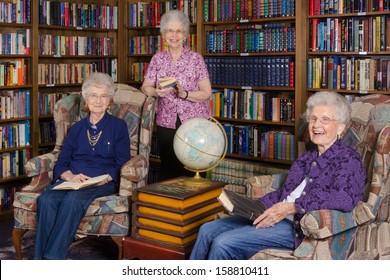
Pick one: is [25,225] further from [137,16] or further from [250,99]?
[137,16]

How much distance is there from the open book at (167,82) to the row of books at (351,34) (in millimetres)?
1657

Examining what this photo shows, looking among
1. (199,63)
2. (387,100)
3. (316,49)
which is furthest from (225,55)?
(387,100)

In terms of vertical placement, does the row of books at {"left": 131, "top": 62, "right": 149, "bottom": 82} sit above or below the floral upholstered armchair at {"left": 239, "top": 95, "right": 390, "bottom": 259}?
above

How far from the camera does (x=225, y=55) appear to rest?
18.5 ft

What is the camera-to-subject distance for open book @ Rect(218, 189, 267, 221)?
292 cm

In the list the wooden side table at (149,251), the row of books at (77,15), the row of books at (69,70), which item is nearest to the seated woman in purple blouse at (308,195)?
the wooden side table at (149,251)

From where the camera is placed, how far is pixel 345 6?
4.89m

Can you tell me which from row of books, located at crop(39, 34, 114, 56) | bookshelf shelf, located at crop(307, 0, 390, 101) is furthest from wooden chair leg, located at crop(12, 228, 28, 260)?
bookshelf shelf, located at crop(307, 0, 390, 101)

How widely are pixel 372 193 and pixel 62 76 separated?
151 inches

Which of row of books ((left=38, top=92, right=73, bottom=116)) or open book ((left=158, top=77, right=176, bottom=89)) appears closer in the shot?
open book ((left=158, top=77, right=176, bottom=89))

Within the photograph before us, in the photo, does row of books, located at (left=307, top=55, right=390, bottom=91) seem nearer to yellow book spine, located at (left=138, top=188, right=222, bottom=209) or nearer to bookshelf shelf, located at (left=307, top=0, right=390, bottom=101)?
bookshelf shelf, located at (left=307, top=0, right=390, bottom=101)

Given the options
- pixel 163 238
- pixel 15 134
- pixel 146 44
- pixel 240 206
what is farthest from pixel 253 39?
pixel 240 206

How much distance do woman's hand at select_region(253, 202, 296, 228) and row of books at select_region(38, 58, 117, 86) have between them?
3.43m

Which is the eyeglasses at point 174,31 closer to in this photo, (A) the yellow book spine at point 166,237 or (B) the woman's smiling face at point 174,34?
(B) the woman's smiling face at point 174,34
